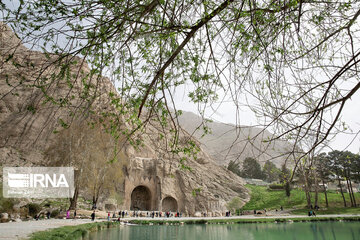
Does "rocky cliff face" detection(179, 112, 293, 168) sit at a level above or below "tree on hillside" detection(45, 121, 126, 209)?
below

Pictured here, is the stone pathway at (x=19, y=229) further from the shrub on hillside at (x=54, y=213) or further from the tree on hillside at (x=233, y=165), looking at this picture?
the shrub on hillside at (x=54, y=213)

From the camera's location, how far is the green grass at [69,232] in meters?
8.12

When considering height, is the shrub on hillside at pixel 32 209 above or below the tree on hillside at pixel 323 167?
below

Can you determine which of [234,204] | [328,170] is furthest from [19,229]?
[234,204]

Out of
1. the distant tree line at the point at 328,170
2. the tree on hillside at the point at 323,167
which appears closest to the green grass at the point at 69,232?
the distant tree line at the point at 328,170

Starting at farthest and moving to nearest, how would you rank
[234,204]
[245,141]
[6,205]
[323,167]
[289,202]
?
[289,202]
[234,204]
[6,205]
[323,167]
[245,141]

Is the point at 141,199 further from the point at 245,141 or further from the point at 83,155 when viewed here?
the point at 245,141

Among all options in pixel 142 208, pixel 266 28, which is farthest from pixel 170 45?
pixel 142 208

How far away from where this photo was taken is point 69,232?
10.1m

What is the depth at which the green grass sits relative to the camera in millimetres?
8119

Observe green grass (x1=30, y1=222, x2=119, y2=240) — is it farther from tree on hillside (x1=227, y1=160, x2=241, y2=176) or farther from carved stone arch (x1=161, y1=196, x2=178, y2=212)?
carved stone arch (x1=161, y1=196, x2=178, y2=212)

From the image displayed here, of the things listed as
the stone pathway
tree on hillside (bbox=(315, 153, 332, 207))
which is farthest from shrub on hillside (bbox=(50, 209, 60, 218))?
tree on hillside (bbox=(315, 153, 332, 207))

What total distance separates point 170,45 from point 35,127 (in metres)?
28.7

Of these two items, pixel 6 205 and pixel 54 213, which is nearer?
pixel 6 205
